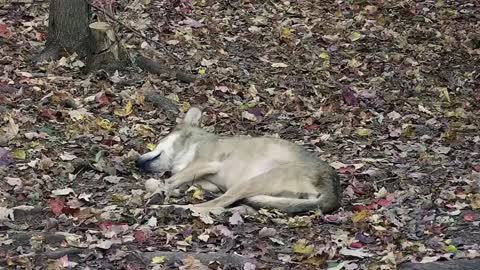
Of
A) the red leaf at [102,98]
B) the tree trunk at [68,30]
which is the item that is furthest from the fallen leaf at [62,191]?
the tree trunk at [68,30]

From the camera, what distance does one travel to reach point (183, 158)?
27.2ft

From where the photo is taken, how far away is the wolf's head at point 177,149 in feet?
26.4

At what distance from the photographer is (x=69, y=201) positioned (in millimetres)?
6777

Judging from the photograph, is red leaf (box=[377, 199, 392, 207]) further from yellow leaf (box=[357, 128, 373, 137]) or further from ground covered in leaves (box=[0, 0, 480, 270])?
yellow leaf (box=[357, 128, 373, 137])

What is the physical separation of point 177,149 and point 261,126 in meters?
1.65

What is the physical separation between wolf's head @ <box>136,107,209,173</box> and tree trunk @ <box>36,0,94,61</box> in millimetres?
2721

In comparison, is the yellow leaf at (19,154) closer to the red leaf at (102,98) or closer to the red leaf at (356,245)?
the red leaf at (102,98)

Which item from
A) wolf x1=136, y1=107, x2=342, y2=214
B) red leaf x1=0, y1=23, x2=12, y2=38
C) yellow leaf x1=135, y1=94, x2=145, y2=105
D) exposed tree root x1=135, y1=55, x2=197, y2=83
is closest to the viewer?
wolf x1=136, y1=107, x2=342, y2=214

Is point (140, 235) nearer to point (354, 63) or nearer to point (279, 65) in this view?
point (279, 65)

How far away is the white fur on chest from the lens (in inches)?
324

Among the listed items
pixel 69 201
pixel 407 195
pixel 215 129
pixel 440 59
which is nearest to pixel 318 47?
pixel 440 59

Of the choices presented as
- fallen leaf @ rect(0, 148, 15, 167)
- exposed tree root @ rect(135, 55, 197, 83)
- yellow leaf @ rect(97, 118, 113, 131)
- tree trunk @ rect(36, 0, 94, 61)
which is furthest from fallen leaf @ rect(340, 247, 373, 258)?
tree trunk @ rect(36, 0, 94, 61)

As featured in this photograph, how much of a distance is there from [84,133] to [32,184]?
1.57m

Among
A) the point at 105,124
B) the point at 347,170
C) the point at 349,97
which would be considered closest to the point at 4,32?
the point at 105,124
